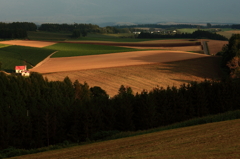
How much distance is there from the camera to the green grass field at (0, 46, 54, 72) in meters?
81.8

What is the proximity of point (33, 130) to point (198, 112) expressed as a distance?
19.3 meters

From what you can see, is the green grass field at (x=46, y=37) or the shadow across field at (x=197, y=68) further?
the green grass field at (x=46, y=37)

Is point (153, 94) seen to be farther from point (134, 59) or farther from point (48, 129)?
point (134, 59)

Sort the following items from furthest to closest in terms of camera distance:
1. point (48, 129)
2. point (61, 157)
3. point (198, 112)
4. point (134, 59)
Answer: point (134, 59)
point (198, 112)
point (48, 129)
point (61, 157)

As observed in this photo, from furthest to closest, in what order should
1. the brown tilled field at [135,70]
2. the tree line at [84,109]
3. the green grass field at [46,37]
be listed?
1. the green grass field at [46,37]
2. the brown tilled field at [135,70]
3. the tree line at [84,109]

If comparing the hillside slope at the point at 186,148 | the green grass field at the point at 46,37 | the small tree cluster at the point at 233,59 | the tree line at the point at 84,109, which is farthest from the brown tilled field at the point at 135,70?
the green grass field at the point at 46,37

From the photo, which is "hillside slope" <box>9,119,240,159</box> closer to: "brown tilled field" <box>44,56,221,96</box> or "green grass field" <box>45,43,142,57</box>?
"brown tilled field" <box>44,56,221,96</box>

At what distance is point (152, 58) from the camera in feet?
284

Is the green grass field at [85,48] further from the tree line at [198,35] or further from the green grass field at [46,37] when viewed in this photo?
the tree line at [198,35]

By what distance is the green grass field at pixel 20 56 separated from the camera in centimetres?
8181

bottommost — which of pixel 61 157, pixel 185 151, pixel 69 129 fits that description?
pixel 69 129

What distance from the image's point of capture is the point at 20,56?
95438 millimetres

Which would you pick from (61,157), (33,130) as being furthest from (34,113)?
(61,157)

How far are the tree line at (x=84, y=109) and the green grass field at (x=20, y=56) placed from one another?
2857 cm
